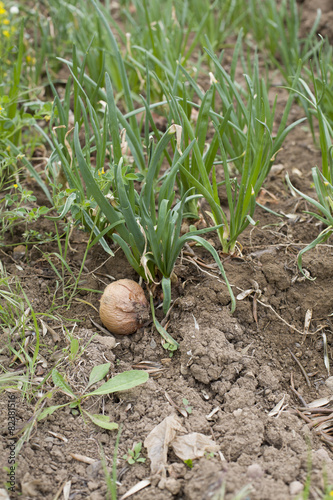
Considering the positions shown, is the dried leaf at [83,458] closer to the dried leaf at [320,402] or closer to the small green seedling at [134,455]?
the small green seedling at [134,455]

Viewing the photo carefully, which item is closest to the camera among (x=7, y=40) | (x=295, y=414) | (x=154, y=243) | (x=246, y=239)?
(x=295, y=414)

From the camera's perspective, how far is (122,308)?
1653mm

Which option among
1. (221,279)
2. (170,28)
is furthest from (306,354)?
(170,28)

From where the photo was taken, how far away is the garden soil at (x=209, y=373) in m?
1.28

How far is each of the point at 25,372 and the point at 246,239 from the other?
1.06m

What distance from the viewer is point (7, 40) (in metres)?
2.68

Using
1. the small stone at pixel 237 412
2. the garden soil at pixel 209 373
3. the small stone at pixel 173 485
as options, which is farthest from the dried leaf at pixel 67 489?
the small stone at pixel 237 412

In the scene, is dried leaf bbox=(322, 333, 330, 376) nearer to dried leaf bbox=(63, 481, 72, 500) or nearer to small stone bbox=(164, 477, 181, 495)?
small stone bbox=(164, 477, 181, 495)

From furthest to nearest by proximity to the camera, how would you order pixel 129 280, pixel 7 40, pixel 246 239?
pixel 7 40 < pixel 246 239 < pixel 129 280

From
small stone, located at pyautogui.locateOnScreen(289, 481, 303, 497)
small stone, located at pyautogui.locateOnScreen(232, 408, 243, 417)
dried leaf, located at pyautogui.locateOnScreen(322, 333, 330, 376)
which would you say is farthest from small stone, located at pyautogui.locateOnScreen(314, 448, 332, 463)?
dried leaf, located at pyautogui.locateOnScreen(322, 333, 330, 376)

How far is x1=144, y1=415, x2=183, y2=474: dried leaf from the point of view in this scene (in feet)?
4.31

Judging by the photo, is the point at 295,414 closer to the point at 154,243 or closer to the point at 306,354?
the point at 306,354

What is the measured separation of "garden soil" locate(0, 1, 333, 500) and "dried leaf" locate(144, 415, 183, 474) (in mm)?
19

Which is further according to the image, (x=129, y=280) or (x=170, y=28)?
(x=170, y=28)
